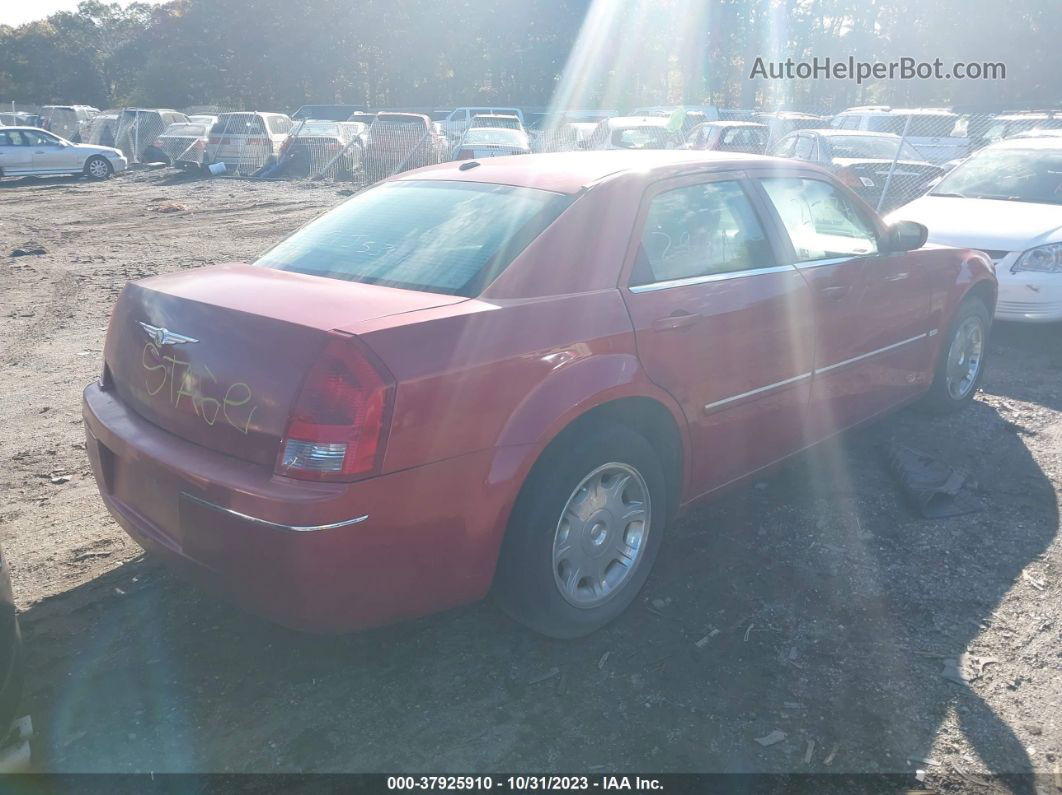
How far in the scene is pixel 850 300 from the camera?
4.49m

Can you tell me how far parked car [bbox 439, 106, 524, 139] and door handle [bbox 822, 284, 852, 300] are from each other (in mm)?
21342

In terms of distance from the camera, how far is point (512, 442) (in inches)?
117

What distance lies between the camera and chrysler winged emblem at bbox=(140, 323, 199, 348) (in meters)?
3.02

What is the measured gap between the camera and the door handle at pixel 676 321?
3.49 metres

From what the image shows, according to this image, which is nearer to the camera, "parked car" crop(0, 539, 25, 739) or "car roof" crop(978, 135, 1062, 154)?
"parked car" crop(0, 539, 25, 739)

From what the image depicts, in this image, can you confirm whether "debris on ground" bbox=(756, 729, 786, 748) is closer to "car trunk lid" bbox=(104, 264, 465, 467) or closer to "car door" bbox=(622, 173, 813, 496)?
"car door" bbox=(622, 173, 813, 496)

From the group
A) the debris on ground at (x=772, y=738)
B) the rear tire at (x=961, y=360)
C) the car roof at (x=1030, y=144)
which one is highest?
the car roof at (x=1030, y=144)

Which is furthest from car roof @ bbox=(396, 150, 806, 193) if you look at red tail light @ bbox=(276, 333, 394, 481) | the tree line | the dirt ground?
the tree line

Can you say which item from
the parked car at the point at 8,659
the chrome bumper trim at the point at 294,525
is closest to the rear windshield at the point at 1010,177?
the chrome bumper trim at the point at 294,525

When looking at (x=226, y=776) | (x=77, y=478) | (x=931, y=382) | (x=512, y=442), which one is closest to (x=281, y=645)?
(x=226, y=776)

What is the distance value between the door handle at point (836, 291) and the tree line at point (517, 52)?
138 feet

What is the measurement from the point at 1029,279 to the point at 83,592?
23.8 ft

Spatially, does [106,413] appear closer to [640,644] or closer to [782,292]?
[640,644]

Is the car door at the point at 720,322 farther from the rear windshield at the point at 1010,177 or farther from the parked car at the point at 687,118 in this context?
the parked car at the point at 687,118
